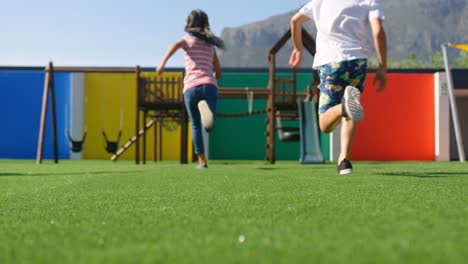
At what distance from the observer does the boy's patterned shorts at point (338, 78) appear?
476cm

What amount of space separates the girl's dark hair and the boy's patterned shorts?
7.05 ft

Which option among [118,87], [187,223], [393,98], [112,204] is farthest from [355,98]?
[118,87]

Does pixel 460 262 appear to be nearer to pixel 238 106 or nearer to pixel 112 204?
pixel 112 204

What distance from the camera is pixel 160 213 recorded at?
8.19 feet

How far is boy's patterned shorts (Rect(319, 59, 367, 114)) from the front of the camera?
476cm

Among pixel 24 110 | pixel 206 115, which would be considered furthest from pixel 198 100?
pixel 24 110

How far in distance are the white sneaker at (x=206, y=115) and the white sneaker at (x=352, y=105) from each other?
2178 mm

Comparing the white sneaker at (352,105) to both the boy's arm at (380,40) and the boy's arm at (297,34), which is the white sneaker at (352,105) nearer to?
the boy's arm at (380,40)

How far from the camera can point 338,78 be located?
476 cm

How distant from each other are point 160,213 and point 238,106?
13904mm

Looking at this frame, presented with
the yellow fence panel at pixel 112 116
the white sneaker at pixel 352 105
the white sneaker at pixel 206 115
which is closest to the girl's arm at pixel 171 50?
the white sneaker at pixel 206 115

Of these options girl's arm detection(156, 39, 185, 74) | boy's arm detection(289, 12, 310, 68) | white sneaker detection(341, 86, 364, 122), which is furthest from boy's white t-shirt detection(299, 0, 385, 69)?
girl's arm detection(156, 39, 185, 74)

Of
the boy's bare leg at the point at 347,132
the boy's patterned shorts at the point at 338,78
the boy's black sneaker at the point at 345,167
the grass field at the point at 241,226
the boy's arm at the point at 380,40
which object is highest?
the boy's arm at the point at 380,40

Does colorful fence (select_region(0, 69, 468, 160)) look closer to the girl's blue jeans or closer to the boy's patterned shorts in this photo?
the girl's blue jeans
